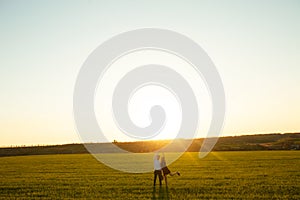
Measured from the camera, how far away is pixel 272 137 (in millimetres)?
156000

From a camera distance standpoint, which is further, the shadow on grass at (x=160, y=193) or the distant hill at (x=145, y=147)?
the distant hill at (x=145, y=147)

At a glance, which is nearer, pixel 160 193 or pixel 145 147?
pixel 160 193

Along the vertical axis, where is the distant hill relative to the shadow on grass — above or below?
above

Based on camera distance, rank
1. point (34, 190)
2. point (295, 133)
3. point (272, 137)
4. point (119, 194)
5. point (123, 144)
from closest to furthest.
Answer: point (119, 194)
point (34, 190)
point (123, 144)
point (272, 137)
point (295, 133)

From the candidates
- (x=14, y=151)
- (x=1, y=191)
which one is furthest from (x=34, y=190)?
(x=14, y=151)

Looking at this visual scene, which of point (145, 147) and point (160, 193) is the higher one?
point (145, 147)

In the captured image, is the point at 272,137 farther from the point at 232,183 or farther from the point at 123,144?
the point at 232,183

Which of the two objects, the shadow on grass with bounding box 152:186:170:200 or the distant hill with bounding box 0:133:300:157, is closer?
the shadow on grass with bounding box 152:186:170:200

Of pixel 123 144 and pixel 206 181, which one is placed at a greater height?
pixel 123 144

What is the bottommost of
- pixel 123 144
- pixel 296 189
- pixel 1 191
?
pixel 296 189

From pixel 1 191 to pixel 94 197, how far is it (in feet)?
21.0

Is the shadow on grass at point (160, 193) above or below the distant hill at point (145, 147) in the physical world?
below

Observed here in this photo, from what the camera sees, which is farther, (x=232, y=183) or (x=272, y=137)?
(x=272, y=137)

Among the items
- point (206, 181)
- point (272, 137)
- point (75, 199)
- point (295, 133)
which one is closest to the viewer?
point (75, 199)
